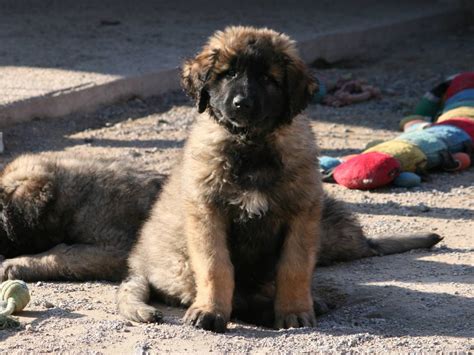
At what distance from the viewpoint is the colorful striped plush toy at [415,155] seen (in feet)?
23.8

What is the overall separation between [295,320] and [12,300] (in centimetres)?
125

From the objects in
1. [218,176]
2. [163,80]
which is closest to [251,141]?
[218,176]

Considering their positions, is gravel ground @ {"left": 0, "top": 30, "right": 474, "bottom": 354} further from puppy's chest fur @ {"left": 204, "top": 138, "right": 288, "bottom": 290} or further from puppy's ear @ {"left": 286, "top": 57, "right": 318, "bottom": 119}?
puppy's ear @ {"left": 286, "top": 57, "right": 318, "bottom": 119}

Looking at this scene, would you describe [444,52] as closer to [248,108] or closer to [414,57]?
[414,57]

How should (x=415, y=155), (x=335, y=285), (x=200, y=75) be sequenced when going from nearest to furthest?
1. (x=200, y=75)
2. (x=335, y=285)
3. (x=415, y=155)

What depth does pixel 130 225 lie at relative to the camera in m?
5.94

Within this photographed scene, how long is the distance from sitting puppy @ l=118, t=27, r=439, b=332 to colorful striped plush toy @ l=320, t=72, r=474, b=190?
2147 mm

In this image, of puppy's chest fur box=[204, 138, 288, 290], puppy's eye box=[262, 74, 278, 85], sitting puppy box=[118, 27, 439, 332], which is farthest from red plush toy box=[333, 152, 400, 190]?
puppy's eye box=[262, 74, 278, 85]

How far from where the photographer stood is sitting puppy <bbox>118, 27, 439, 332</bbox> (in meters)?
4.83

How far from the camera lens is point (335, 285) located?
5449 mm

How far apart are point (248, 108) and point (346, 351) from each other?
3.70ft

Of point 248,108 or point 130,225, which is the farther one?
point 130,225

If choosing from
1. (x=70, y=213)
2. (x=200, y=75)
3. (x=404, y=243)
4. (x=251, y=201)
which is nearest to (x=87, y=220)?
(x=70, y=213)

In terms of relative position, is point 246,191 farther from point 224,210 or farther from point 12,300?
point 12,300
